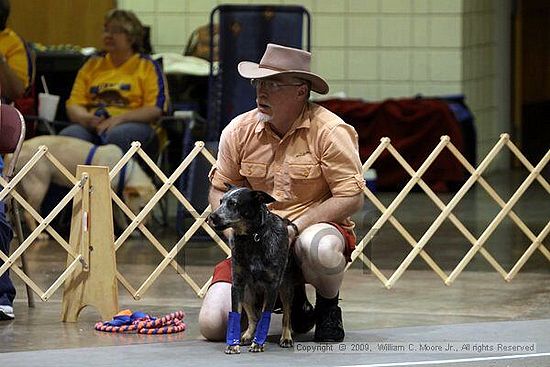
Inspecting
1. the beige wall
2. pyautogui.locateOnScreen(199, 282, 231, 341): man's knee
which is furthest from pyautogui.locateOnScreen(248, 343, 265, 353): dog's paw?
the beige wall

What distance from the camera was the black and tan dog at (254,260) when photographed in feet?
15.5

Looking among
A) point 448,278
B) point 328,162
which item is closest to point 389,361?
point 328,162

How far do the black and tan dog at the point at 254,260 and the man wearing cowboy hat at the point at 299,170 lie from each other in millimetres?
127

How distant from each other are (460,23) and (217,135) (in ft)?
10.9

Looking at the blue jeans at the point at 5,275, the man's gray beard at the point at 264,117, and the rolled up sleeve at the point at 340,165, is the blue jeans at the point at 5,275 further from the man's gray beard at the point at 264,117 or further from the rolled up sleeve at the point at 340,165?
the rolled up sleeve at the point at 340,165

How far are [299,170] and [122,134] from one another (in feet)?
10.2

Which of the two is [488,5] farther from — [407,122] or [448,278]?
[448,278]

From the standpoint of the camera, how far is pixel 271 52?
5051 millimetres

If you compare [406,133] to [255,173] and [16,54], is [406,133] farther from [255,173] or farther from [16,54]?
[255,173]

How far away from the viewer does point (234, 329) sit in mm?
4820

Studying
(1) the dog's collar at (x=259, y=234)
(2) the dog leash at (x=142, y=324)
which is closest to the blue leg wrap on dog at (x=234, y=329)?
(1) the dog's collar at (x=259, y=234)

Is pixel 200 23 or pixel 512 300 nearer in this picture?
pixel 512 300

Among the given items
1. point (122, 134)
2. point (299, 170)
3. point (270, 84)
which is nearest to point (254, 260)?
point (299, 170)

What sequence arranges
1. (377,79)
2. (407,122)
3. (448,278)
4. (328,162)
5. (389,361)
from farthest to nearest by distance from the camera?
(377,79)
(407,122)
(448,278)
(328,162)
(389,361)
